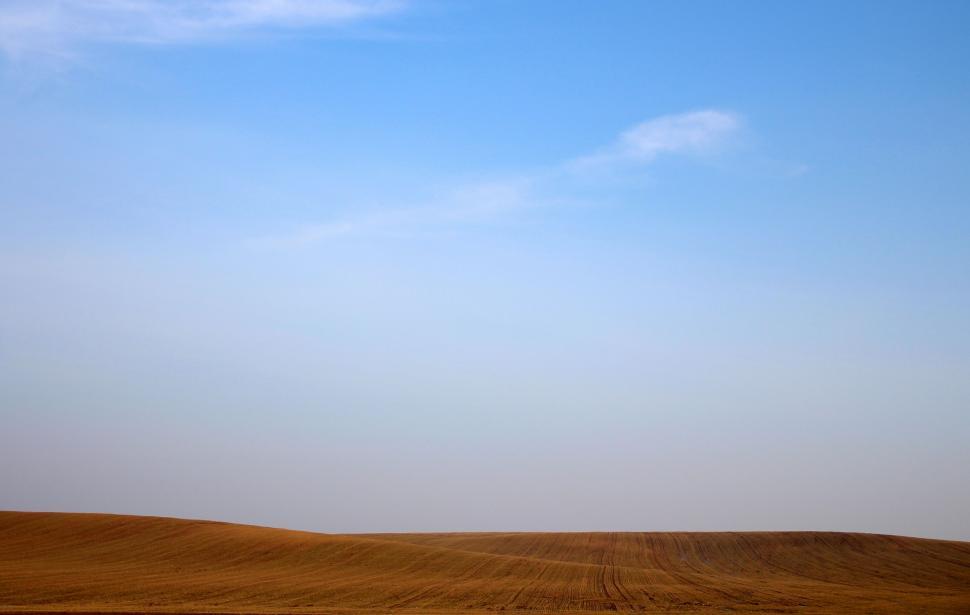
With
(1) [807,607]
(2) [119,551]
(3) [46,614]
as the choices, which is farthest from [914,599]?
(2) [119,551]

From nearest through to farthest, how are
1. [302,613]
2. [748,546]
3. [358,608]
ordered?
1. [302,613]
2. [358,608]
3. [748,546]

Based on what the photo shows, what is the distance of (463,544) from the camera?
3356 inches

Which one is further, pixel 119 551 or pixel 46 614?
pixel 119 551

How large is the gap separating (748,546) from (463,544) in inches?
1023

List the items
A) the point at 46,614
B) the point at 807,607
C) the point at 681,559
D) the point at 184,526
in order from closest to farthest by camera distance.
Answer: the point at 46,614 < the point at 807,607 < the point at 184,526 < the point at 681,559

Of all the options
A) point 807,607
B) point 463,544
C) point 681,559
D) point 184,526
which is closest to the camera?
point 807,607

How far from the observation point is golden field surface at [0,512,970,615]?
3550 centimetres

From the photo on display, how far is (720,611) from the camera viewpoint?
34.3 m

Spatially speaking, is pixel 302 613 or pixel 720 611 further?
pixel 720 611

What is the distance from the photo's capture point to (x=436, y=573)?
50000mm

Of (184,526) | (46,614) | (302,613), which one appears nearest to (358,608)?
(302,613)

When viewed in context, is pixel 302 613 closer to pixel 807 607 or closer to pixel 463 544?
pixel 807 607

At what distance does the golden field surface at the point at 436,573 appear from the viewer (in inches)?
1398

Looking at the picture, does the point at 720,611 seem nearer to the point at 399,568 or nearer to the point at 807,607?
the point at 807,607
